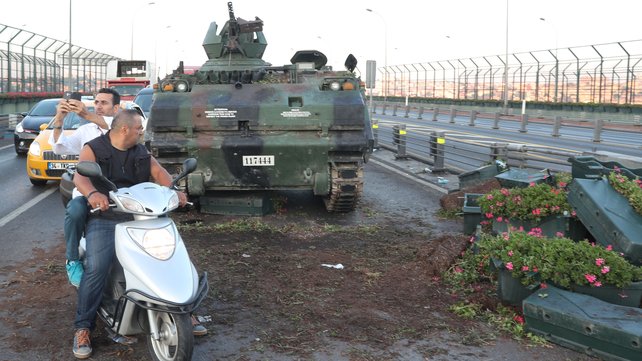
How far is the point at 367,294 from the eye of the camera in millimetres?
6082

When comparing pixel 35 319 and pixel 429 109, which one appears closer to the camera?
pixel 35 319

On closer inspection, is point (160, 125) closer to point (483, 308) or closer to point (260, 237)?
point (260, 237)

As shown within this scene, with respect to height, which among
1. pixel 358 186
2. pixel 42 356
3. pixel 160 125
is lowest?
pixel 42 356

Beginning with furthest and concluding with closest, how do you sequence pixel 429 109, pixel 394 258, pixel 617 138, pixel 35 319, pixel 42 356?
1. pixel 429 109
2. pixel 617 138
3. pixel 394 258
4. pixel 35 319
5. pixel 42 356

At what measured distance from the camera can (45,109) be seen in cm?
2027

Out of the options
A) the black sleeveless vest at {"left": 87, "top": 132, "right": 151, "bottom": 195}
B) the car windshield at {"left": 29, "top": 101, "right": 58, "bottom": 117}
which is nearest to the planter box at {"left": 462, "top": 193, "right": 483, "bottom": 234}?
the black sleeveless vest at {"left": 87, "top": 132, "right": 151, "bottom": 195}

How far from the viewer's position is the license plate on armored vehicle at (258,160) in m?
9.30

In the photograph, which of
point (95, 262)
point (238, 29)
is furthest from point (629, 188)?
point (238, 29)

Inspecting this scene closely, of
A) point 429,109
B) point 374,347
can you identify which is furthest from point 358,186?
point 429,109

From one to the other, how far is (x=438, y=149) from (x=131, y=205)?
456 inches

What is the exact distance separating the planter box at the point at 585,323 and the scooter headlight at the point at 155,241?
2.69 meters

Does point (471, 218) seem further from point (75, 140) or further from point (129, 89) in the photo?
point (129, 89)

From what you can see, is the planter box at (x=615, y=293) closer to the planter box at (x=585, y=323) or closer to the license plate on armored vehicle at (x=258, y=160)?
the planter box at (x=585, y=323)

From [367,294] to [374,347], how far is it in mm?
1251
